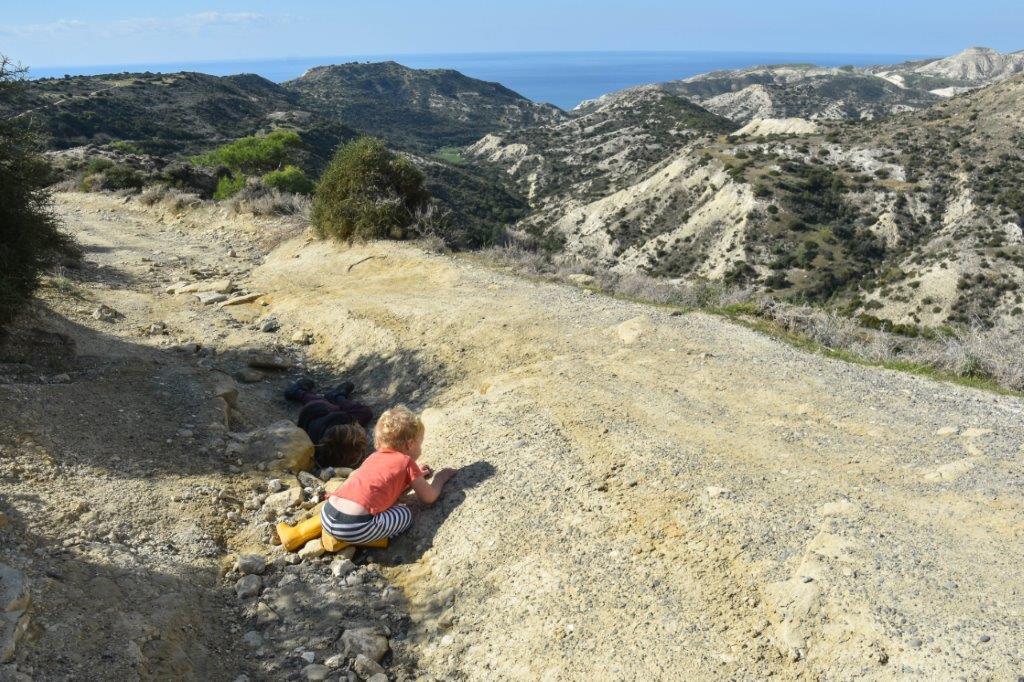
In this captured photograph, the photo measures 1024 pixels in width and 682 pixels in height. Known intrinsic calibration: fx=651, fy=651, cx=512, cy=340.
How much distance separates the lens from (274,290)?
13.0 m

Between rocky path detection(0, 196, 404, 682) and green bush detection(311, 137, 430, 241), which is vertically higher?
green bush detection(311, 137, 430, 241)

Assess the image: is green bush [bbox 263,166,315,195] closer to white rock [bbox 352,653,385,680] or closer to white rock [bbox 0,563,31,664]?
white rock [bbox 0,563,31,664]

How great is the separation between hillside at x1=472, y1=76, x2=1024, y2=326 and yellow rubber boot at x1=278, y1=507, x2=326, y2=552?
142 feet

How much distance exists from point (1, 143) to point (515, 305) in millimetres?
6835

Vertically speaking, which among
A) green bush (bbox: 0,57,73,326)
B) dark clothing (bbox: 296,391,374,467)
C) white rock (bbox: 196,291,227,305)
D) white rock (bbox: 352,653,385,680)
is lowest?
white rock (bbox: 196,291,227,305)

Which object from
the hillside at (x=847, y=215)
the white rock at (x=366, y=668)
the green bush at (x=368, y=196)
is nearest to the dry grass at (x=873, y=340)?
the green bush at (x=368, y=196)

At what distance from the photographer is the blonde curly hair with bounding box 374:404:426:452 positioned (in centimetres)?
539

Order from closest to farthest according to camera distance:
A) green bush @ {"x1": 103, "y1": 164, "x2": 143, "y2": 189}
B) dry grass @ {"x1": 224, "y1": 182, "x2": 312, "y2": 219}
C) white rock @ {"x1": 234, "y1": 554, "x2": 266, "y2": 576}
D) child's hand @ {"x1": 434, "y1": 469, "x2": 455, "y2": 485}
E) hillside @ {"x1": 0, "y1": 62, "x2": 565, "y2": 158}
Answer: white rock @ {"x1": 234, "y1": 554, "x2": 266, "y2": 576} < child's hand @ {"x1": 434, "y1": 469, "x2": 455, "y2": 485} < dry grass @ {"x1": 224, "y1": 182, "x2": 312, "y2": 219} < green bush @ {"x1": 103, "y1": 164, "x2": 143, "y2": 189} < hillside @ {"x1": 0, "y1": 62, "x2": 565, "y2": 158}

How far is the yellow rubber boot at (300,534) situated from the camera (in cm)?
526

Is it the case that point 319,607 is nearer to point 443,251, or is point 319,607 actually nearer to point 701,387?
point 701,387

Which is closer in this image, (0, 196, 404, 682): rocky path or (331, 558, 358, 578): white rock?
(0, 196, 404, 682): rocky path

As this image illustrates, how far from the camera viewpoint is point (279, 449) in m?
6.58

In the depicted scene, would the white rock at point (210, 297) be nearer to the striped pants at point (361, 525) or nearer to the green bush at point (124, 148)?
the striped pants at point (361, 525)

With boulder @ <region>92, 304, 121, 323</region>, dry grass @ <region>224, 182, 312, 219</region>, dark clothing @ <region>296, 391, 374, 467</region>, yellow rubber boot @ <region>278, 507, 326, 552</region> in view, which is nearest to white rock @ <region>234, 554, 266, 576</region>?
yellow rubber boot @ <region>278, 507, 326, 552</region>
